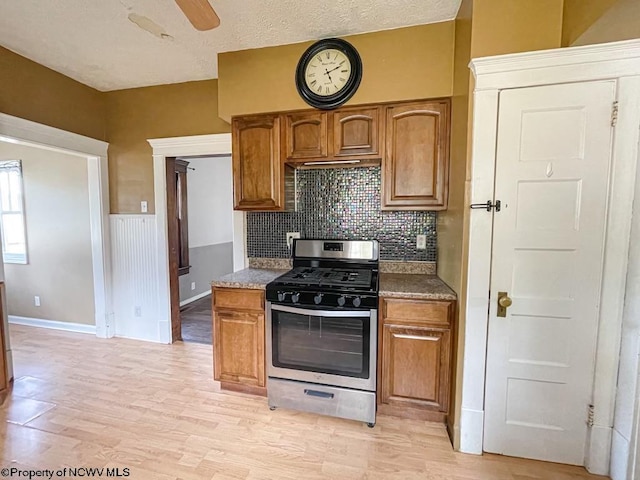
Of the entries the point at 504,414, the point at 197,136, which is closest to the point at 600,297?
the point at 504,414

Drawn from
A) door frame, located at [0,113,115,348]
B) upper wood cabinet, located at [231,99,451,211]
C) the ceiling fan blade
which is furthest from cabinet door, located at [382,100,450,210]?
door frame, located at [0,113,115,348]

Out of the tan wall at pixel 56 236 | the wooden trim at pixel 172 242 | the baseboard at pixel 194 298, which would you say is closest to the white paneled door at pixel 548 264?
the wooden trim at pixel 172 242

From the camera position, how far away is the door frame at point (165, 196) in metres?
2.89

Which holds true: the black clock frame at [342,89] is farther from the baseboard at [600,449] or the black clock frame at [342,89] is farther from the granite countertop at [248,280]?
the baseboard at [600,449]

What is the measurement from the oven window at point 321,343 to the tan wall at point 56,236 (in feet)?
9.09

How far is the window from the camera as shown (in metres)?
3.61

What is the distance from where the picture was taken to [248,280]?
7.27ft

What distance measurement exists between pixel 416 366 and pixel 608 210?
1364 mm

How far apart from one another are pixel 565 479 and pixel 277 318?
1.83m

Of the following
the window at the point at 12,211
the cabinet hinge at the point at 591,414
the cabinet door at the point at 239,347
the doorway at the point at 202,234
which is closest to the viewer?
the cabinet hinge at the point at 591,414

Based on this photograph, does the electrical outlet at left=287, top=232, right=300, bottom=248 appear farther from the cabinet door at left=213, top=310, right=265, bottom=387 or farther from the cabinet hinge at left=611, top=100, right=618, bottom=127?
the cabinet hinge at left=611, top=100, right=618, bottom=127

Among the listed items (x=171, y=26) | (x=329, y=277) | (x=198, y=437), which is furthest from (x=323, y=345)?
(x=171, y=26)

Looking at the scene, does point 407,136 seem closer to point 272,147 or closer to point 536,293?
point 272,147

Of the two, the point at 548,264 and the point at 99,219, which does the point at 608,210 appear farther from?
the point at 99,219
